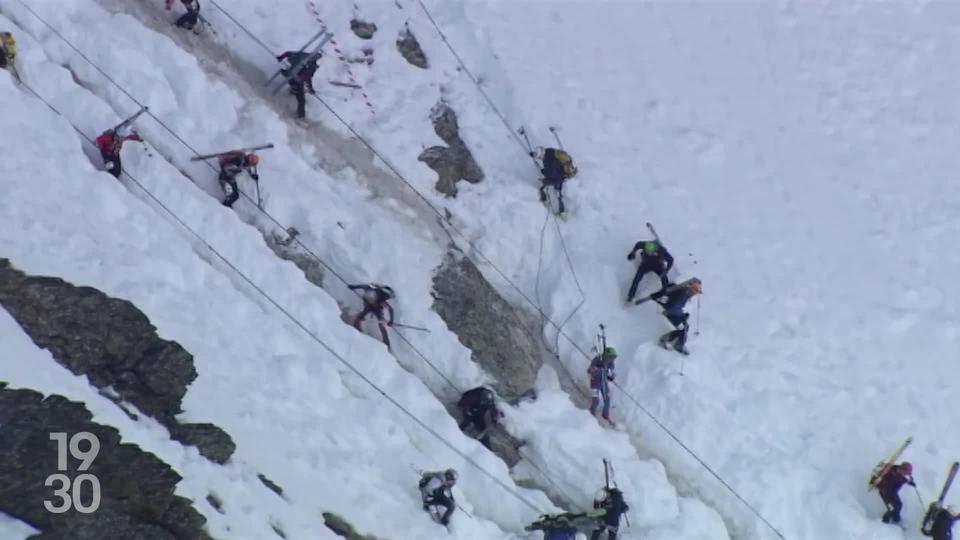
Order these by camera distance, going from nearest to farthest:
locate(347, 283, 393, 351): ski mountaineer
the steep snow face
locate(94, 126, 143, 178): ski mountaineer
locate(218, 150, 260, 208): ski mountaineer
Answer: locate(94, 126, 143, 178): ski mountaineer
locate(347, 283, 393, 351): ski mountaineer
locate(218, 150, 260, 208): ski mountaineer
the steep snow face

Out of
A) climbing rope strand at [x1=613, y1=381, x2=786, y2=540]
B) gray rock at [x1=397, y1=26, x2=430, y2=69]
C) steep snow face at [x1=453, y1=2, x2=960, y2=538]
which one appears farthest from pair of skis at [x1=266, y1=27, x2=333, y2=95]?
climbing rope strand at [x1=613, y1=381, x2=786, y2=540]

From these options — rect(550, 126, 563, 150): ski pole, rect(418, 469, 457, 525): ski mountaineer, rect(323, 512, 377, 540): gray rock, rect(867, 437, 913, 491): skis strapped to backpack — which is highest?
rect(550, 126, 563, 150): ski pole

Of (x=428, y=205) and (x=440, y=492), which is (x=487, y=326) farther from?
(x=440, y=492)

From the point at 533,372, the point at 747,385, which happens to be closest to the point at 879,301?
the point at 747,385

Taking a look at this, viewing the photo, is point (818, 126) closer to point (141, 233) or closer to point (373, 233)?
point (373, 233)

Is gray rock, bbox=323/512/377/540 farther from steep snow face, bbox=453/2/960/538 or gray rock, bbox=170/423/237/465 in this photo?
steep snow face, bbox=453/2/960/538

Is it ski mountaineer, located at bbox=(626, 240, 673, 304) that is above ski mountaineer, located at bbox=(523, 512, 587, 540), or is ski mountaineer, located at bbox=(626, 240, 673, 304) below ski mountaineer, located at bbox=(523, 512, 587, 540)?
above

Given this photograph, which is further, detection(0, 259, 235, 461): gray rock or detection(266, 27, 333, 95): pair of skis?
detection(266, 27, 333, 95): pair of skis
